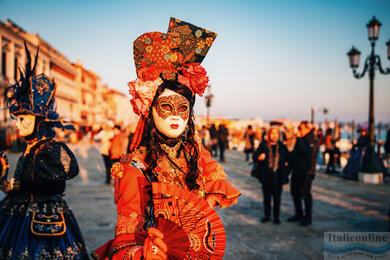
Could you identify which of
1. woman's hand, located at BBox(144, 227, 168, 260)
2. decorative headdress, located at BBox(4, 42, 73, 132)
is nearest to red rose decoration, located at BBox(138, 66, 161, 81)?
woman's hand, located at BBox(144, 227, 168, 260)

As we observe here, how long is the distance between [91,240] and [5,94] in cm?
276

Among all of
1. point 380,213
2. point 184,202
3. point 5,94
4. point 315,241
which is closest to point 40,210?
point 5,94

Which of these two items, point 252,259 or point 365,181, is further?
point 365,181

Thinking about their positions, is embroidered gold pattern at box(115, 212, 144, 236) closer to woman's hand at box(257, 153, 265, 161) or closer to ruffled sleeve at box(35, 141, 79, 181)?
ruffled sleeve at box(35, 141, 79, 181)

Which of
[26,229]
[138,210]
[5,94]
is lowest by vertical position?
[26,229]

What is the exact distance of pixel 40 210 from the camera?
290cm

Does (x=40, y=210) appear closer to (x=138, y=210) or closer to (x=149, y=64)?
(x=138, y=210)

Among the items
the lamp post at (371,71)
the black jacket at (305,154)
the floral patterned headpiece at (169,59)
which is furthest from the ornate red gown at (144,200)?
the lamp post at (371,71)

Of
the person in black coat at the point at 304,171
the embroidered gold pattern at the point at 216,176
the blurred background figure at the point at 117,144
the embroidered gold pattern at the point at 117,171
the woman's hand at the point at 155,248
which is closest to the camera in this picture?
the woman's hand at the point at 155,248

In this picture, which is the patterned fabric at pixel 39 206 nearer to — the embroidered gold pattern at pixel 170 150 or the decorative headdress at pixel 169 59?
the decorative headdress at pixel 169 59

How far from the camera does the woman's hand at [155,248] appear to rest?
142 centimetres

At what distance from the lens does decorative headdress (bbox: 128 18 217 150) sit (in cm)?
193

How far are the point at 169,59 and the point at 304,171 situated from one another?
15.9 ft

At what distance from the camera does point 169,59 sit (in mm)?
1961
